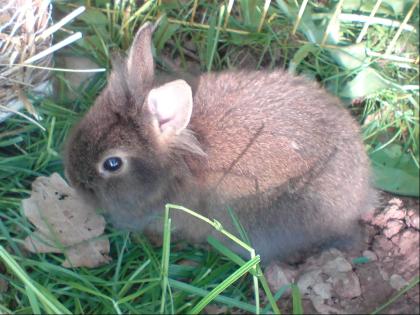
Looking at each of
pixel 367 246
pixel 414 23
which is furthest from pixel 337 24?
pixel 367 246

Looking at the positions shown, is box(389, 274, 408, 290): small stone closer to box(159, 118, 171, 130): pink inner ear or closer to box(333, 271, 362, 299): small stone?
box(333, 271, 362, 299): small stone

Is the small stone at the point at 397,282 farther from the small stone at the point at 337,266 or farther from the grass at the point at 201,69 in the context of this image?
the grass at the point at 201,69

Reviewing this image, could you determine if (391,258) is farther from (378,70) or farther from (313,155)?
(378,70)

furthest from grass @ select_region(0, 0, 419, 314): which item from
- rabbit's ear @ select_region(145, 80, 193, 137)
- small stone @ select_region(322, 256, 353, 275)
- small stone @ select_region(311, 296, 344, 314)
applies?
rabbit's ear @ select_region(145, 80, 193, 137)

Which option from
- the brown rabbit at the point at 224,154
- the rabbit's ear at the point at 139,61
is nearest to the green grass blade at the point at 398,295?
the brown rabbit at the point at 224,154

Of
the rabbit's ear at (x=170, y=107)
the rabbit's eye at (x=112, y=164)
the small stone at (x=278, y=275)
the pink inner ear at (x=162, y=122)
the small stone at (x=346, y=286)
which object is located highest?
the rabbit's ear at (x=170, y=107)
